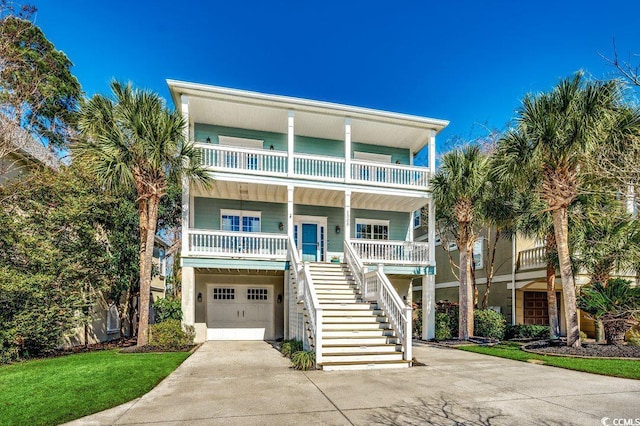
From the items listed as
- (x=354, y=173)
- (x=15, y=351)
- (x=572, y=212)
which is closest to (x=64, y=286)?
(x=15, y=351)

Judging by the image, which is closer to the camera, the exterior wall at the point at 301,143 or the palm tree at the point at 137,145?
the palm tree at the point at 137,145

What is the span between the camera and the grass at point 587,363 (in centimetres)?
785

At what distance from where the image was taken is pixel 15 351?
32.3ft

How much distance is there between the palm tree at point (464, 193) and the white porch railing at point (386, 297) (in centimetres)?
395

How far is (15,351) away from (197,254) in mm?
5457

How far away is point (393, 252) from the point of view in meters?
15.3

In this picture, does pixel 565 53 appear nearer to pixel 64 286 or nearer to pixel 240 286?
pixel 240 286

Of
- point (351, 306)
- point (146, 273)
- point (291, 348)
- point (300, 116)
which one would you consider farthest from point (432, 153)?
point (146, 273)

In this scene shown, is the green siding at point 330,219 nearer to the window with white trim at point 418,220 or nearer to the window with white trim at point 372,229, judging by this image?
the window with white trim at point 372,229

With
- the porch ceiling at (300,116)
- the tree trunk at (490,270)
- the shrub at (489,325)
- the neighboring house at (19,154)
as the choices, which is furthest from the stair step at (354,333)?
the neighboring house at (19,154)

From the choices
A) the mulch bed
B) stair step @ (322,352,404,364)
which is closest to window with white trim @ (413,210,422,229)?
the mulch bed

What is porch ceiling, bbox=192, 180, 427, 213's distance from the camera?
14702 millimetres

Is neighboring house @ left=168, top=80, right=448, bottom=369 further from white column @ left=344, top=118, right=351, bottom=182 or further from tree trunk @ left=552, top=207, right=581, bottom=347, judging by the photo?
tree trunk @ left=552, top=207, right=581, bottom=347

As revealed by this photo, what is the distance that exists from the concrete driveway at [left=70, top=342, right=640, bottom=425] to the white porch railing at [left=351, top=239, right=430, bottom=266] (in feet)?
20.2
